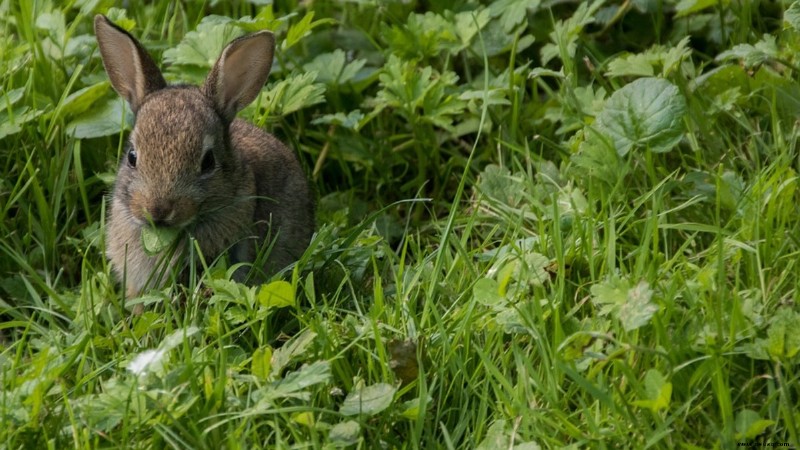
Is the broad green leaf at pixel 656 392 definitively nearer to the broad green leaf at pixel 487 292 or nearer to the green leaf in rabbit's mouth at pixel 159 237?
the broad green leaf at pixel 487 292

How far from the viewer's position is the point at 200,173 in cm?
450

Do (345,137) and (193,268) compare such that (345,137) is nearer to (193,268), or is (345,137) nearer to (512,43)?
(512,43)

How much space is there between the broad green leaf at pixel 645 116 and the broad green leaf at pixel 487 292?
95cm

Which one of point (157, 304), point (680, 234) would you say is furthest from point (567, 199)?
point (157, 304)

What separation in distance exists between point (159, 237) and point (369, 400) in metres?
1.26

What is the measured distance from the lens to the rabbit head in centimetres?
438

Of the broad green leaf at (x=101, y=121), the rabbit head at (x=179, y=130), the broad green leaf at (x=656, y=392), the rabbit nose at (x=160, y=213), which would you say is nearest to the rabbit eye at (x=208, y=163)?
the rabbit head at (x=179, y=130)

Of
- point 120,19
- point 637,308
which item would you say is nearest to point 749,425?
point 637,308

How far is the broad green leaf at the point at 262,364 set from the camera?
3.58 metres

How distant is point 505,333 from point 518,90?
5.73 ft

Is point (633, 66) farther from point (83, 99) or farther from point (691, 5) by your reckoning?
Answer: point (83, 99)

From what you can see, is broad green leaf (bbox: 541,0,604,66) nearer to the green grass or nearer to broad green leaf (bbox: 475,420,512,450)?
the green grass

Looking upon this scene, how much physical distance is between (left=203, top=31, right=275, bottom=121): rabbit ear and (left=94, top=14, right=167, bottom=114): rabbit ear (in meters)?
0.23

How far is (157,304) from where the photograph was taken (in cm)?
454
